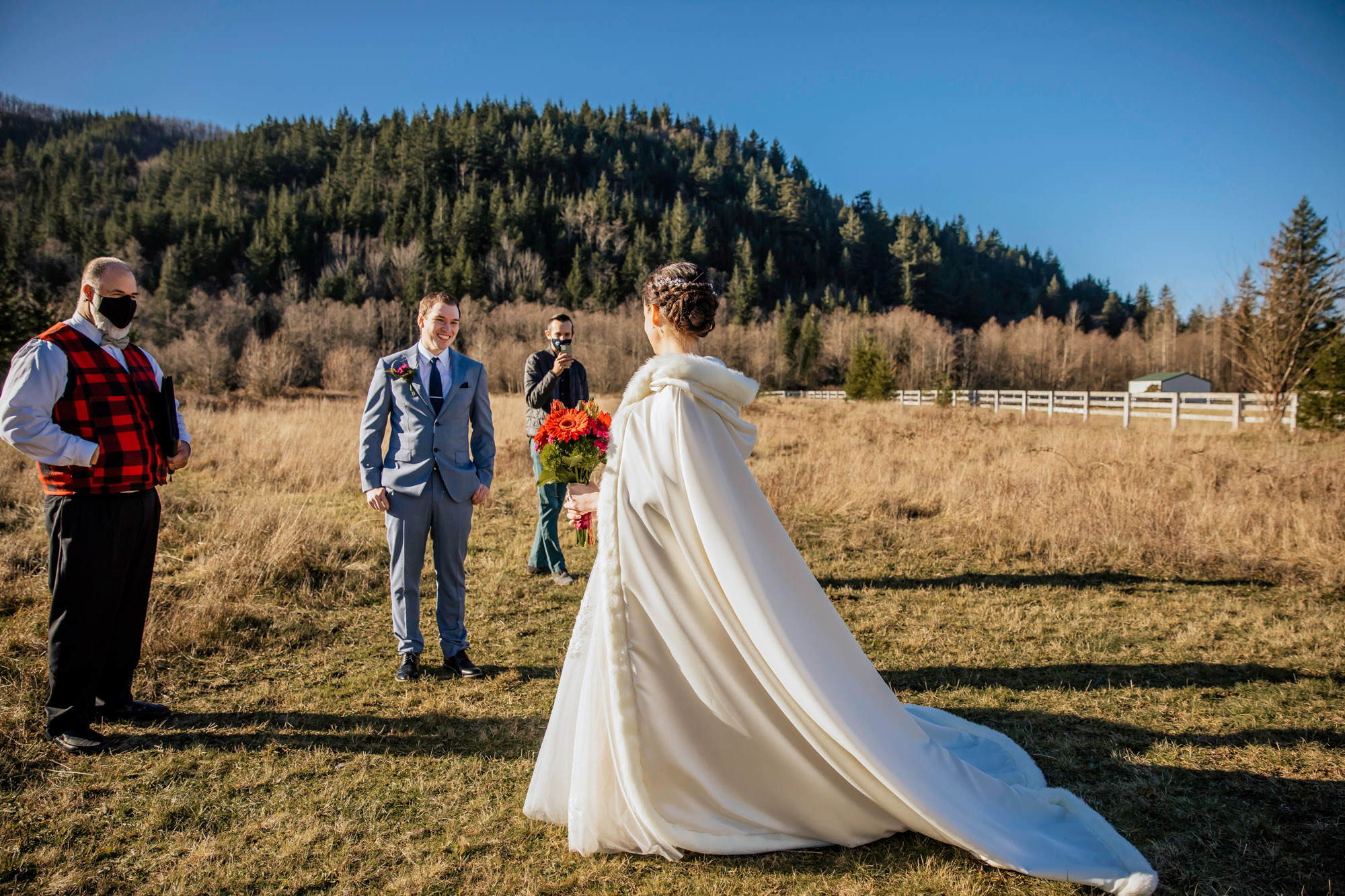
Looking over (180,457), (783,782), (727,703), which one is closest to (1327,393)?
(783,782)

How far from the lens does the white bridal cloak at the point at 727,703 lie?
7.97 feet

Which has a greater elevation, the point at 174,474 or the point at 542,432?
the point at 542,432

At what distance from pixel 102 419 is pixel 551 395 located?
3.37m

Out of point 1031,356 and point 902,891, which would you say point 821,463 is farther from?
point 1031,356

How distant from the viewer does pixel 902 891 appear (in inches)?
95.4

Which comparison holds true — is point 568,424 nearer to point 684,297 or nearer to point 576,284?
point 684,297

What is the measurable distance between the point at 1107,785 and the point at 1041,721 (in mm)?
673

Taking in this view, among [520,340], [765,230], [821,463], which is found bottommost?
[821,463]

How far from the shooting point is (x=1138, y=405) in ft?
77.4

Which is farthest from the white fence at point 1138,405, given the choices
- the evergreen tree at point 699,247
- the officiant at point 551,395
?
the evergreen tree at point 699,247

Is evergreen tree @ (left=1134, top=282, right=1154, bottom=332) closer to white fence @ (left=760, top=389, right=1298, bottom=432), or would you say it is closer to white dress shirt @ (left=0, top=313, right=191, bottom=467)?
white fence @ (left=760, top=389, right=1298, bottom=432)

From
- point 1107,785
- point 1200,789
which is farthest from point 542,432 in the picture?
point 1200,789

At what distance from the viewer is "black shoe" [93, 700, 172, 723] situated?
373 centimetres

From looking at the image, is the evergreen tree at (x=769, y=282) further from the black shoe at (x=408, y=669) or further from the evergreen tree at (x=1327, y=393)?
the black shoe at (x=408, y=669)
